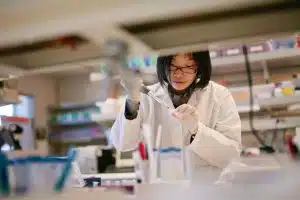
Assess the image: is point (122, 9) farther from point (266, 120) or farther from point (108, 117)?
point (266, 120)

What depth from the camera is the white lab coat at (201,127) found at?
114 cm

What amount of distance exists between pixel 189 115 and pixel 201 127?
6 centimetres

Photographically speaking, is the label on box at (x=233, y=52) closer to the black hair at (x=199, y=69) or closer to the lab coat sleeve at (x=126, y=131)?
the black hair at (x=199, y=69)

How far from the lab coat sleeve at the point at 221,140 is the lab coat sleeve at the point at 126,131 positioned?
8.5 inches

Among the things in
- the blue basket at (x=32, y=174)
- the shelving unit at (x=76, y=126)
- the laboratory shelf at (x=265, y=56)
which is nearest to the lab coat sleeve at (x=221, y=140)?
the laboratory shelf at (x=265, y=56)

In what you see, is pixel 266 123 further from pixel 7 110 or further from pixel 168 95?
pixel 7 110

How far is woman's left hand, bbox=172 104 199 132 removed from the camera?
110 cm

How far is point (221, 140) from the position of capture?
114cm

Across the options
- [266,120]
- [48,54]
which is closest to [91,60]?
[48,54]

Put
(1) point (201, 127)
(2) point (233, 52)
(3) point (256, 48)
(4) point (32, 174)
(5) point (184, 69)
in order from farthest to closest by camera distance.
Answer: (2) point (233, 52) → (3) point (256, 48) → (5) point (184, 69) → (1) point (201, 127) → (4) point (32, 174)

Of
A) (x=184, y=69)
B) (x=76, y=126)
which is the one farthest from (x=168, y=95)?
(x=76, y=126)

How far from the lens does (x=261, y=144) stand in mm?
2410

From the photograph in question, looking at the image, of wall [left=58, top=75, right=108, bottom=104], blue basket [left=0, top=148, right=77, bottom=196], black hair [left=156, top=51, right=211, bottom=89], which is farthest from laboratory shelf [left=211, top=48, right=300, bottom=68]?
blue basket [left=0, top=148, right=77, bottom=196]

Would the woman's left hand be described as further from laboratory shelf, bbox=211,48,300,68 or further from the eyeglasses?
laboratory shelf, bbox=211,48,300,68
